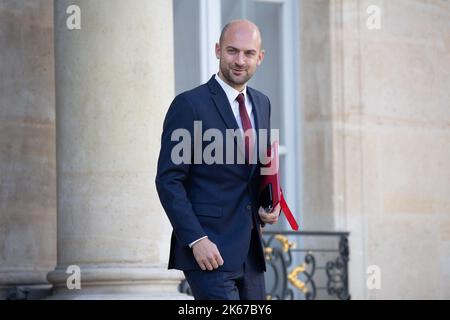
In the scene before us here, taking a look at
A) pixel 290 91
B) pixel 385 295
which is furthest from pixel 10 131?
pixel 385 295

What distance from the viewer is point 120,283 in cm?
959

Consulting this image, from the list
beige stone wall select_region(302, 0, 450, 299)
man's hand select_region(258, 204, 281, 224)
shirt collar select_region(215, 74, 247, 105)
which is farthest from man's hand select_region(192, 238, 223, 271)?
beige stone wall select_region(302, 0, 450, 299)

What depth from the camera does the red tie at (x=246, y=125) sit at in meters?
6.39

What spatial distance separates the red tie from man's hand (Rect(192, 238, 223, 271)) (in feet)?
1.67

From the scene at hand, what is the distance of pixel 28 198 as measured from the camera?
11.0m

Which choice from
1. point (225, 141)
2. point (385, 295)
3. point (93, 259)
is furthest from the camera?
point (385, 295)

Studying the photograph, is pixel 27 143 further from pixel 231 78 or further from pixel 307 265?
pixel 231 78

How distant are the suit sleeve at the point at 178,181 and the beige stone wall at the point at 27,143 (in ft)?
16.1

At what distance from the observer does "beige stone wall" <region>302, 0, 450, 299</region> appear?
41.2 ft

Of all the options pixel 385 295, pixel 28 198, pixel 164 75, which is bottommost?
pixel 385 295

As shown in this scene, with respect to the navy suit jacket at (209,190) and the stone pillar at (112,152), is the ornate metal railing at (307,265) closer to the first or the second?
the stone pillar at (112,152)

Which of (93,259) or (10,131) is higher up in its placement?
(10,131)

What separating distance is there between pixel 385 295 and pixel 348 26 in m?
2.64

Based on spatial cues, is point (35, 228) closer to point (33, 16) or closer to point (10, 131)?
point (10, 131)
